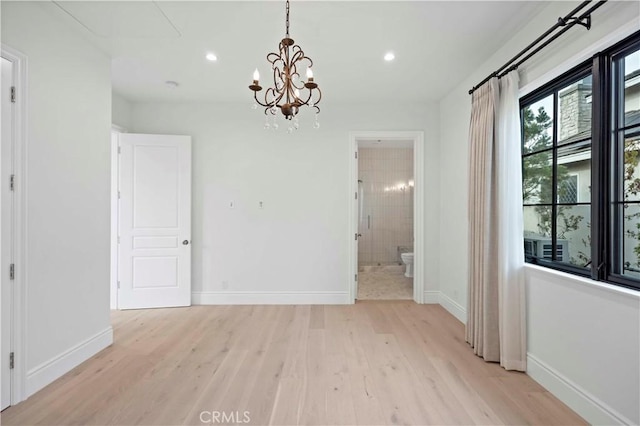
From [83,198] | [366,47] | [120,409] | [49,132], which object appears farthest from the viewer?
[366,47]

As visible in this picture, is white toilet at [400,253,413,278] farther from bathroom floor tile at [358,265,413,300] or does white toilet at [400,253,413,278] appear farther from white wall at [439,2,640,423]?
white wall at [439,2,640,423]

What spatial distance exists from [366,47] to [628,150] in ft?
6.47

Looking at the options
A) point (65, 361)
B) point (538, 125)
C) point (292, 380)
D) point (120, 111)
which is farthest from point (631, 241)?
point (120, 111)

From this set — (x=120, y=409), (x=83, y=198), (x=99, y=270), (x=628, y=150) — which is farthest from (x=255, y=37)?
(x=120, y=409)

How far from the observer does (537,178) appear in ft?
7.46

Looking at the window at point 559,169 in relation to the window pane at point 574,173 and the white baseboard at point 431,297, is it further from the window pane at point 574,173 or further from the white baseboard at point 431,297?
the white baseboard at point 431,297

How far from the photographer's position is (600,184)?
1.69m

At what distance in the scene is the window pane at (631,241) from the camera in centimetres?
157

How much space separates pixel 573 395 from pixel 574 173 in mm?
1448

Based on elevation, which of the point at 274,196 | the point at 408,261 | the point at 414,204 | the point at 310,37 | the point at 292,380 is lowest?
the point at 292,380

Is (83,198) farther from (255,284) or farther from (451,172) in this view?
(451,172)

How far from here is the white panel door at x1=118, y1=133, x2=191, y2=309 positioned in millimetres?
3635

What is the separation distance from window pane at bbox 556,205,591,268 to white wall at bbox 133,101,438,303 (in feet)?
5.96

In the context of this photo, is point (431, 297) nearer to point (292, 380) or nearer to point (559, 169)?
point (559, 169)
